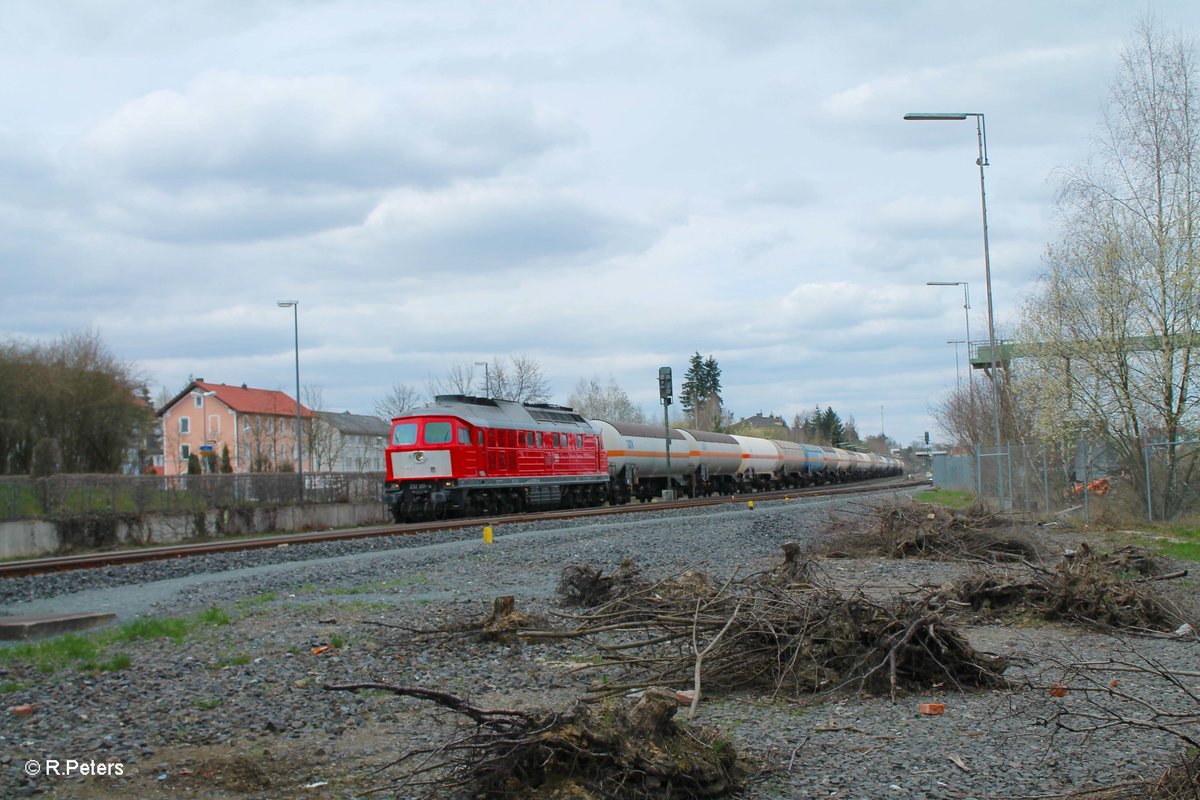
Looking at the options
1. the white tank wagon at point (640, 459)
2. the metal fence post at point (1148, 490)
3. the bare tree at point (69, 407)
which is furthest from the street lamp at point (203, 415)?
the metal fence post at point (1148, 490)

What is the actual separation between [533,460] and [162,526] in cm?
1200

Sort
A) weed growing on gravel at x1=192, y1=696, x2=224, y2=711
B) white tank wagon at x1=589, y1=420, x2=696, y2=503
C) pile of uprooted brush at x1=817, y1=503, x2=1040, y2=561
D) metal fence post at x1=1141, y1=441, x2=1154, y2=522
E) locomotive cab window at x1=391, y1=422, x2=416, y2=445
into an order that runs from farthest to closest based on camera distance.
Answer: white tank wagon at x1=589, y1=420, x2=696, y2=503 < locomotive cab window at x1=391, y1=422, x2=416, y2=445 < metal fence post at x1=1141, y1=441, x2=1154, y2=522 < pile of uprooted brush at x1=817, y1=503, x2=1040, y2=561 < weed growing on gravel at x1=192, y1=696, x2=224, y2=711

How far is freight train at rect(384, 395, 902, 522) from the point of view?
1164 inches

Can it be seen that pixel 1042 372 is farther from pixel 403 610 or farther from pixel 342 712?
pixel 342 712

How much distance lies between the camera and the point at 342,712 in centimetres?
704

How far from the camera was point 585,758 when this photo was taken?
502cm

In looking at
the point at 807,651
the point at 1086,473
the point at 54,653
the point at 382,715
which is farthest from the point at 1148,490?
the point at 54,653

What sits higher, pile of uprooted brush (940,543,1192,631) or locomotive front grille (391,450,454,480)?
locomotive front grille (391,450,454,480)

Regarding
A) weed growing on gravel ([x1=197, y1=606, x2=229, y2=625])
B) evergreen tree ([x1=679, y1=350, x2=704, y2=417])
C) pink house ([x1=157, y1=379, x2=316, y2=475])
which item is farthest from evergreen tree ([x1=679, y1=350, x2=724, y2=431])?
weed growing on gravel ([x1=197, y1=606, x2=229, y2=625])

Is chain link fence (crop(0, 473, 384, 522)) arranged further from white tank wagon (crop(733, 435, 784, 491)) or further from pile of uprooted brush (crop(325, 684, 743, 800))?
white tank wagon (crop(733, 435, 784, 491))

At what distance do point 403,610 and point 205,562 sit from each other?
799cm

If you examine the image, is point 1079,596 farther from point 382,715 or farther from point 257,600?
point 257,600

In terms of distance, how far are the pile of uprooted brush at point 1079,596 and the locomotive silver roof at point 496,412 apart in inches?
803

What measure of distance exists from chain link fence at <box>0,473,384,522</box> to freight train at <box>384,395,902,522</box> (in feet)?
13.8
